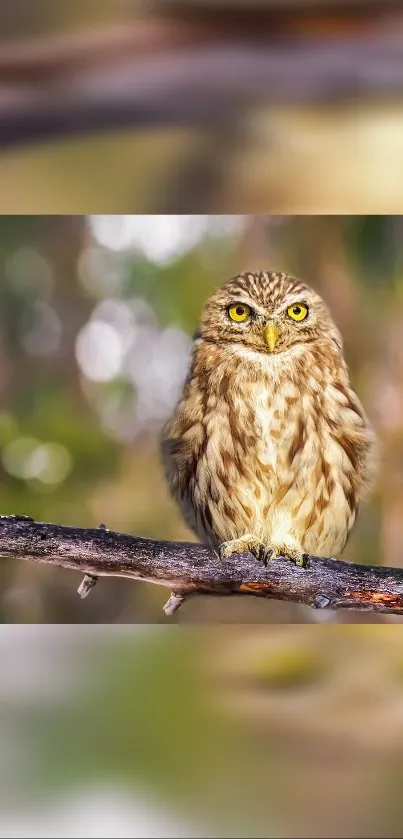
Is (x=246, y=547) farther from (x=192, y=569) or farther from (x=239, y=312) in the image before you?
(x=239, y=312)

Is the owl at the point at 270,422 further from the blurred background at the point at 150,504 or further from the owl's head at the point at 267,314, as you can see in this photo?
the blurred background at the point at 150,504

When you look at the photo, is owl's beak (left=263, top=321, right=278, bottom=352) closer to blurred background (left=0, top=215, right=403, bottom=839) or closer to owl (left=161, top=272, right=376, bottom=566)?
owl (left=161, top=272, right=376, bottom=566)

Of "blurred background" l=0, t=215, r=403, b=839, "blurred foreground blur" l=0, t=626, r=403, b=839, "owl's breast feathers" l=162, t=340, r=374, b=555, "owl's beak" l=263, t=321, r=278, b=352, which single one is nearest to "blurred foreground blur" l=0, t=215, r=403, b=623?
"blurred background" l=0, t=215, r=403, b=839
